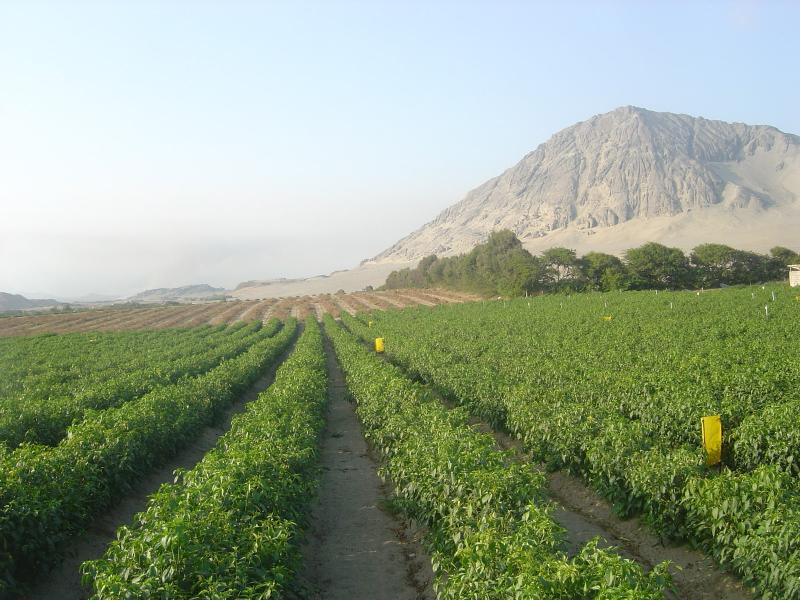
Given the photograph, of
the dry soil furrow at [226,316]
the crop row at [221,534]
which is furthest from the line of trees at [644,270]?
the crop row at [221,534]

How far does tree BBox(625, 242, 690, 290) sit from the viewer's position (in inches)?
2454

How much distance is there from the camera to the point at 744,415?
9391mm

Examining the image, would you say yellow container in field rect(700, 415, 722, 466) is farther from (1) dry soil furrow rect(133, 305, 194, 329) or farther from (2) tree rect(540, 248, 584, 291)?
(2) tree rect(540, 248, 584, 291)

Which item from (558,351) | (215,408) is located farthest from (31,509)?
(558,351)

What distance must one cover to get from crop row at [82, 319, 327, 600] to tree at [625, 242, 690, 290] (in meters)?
60.6

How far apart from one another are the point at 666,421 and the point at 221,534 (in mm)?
7523

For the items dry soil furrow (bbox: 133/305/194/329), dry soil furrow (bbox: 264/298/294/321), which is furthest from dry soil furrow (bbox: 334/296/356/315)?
dry soil furrow (bbox: 133/305/194/329)

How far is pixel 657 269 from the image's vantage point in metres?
62.2

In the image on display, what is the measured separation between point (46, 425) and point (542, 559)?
1119 centimetres

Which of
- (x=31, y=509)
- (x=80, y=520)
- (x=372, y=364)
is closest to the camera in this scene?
(x=31, y=509)

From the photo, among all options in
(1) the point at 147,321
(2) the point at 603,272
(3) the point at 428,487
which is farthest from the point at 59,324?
(3) the point at 428,487

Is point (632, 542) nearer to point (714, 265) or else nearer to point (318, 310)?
point (318, 310)

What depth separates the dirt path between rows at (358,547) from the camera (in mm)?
7227

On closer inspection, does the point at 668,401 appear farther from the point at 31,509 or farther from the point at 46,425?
the point at 46,425
